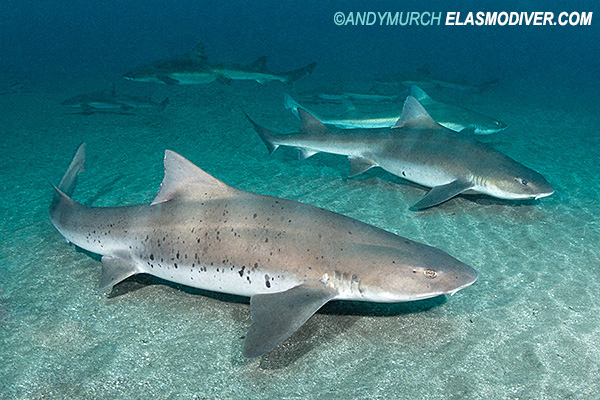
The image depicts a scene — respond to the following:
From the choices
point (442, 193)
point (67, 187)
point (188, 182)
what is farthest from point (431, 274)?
point (67, 187)

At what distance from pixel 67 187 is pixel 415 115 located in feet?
16.3

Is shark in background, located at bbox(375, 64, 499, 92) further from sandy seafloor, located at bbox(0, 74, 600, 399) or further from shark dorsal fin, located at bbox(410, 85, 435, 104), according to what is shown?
sandy seafloor, located at bbox(0, 74, 600, 399)

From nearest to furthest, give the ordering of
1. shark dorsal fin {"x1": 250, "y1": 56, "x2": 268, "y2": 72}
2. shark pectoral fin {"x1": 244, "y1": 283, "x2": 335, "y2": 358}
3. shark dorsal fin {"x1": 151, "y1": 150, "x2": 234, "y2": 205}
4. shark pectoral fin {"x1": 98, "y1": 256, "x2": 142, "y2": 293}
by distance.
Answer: shark pectoral fin {"x1": 244, "y1": 283, "x2": 335, "y2": 358}
shark dorsal fin {"x1": 151, "y1": 150, "x2": 234, "y2": 205}
shark pectoral fin {"x1": 98, "y1": 256, "x2": 142, "y2": 293}
shark dorsal fin {"x1": 250, "y1": 56, "x2": 268, "y2": 72}

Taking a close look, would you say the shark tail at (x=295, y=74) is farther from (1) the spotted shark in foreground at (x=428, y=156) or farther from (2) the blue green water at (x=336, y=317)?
(1) the spotted shark in foreground at (x=428, y=156)

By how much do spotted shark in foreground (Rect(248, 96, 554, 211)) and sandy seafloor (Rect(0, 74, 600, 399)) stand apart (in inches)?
15.3

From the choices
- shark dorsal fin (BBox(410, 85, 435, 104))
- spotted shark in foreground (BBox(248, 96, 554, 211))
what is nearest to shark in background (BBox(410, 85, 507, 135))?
shark dorsal fin (BBox(410, 85, 435, 104))

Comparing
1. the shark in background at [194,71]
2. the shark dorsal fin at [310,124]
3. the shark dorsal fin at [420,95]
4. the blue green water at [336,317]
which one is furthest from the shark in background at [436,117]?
the shark in background at [194,71]

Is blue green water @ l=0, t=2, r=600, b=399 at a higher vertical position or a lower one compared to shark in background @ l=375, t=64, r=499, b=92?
lower

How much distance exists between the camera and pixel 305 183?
6.93 meters

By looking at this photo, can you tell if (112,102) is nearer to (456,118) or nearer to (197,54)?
(197,54)

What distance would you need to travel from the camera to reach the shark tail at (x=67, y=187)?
4.43 meters

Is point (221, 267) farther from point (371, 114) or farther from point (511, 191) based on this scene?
point (371, 114)

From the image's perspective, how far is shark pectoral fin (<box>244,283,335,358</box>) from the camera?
2.61m

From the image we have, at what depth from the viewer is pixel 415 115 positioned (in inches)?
252
